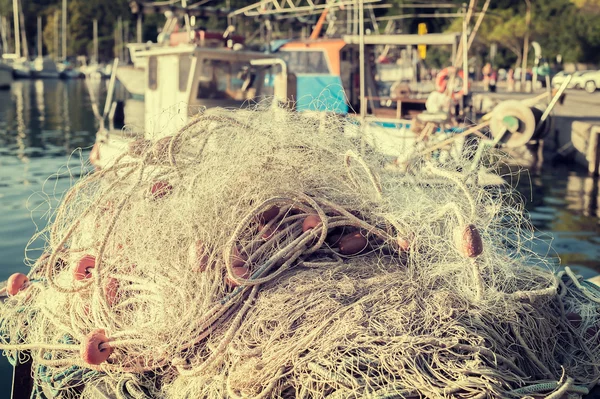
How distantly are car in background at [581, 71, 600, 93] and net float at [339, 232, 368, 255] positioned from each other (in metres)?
32.5

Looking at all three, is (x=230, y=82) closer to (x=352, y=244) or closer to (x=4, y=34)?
(x=352, y=244)

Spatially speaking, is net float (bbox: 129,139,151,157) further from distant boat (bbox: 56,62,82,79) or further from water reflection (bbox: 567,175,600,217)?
distant boat (bbox: 56,62,82,79)

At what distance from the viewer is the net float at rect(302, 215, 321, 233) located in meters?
3.56

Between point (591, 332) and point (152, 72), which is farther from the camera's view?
point (152, 72)

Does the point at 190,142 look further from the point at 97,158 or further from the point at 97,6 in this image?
the point at 97,6

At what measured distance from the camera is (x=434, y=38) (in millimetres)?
13891

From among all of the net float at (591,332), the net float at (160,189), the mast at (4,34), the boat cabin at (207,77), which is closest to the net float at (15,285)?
the net float at (160,189)

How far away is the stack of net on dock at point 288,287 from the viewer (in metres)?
2.98

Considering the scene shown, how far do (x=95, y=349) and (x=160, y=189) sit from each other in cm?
102

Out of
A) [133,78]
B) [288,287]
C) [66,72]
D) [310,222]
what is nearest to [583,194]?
[310,222]

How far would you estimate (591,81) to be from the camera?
108ft

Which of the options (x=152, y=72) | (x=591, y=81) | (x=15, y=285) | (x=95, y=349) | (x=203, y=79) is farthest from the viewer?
(x=591, y=81)

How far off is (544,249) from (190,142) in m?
6.72

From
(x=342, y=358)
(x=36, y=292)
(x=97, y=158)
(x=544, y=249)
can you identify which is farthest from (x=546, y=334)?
(x=97, y=158)
